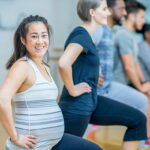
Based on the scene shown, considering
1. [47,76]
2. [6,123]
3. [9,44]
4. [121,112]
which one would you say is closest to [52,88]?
[47,76]

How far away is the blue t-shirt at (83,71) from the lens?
5.96 ft

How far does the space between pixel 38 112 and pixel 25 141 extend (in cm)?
13

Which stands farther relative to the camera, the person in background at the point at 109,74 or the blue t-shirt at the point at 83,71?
the person in background at the point at 109,74

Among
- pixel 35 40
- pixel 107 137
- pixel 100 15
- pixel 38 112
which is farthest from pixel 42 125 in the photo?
pixel 107 137

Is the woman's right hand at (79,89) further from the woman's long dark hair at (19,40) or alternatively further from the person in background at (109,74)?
the woman's long dark hair at (19,40)

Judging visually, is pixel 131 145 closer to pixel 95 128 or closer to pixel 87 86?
pixel 87 86

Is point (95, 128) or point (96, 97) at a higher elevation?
point (96, 97)

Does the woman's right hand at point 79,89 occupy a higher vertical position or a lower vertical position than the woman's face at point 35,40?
lower

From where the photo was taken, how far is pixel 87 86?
6.07 ft

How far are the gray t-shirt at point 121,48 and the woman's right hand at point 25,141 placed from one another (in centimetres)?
175

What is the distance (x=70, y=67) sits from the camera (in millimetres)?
1770

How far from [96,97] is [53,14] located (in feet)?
10.7

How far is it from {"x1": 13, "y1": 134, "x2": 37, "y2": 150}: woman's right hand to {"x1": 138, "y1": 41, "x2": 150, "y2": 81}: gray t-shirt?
2.48 meters

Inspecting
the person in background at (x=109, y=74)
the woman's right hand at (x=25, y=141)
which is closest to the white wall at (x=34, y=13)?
the person in background at (x=109, y=74)
